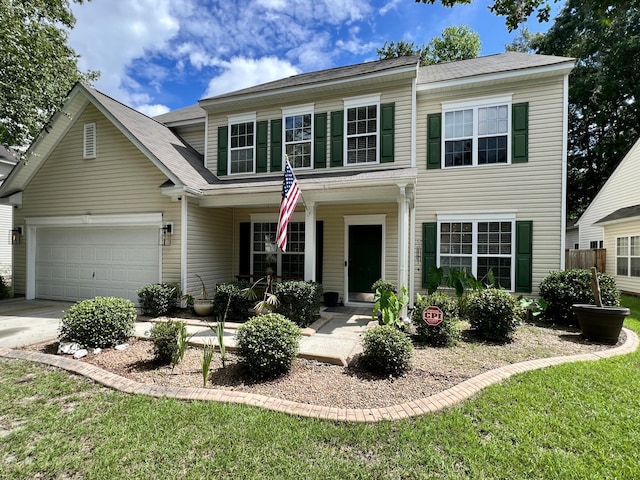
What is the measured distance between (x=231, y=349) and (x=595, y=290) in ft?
22.9

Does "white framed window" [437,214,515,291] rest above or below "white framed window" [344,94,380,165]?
below

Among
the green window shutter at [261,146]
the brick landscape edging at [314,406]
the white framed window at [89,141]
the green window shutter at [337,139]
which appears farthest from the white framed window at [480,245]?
the white framed window at [89,141]

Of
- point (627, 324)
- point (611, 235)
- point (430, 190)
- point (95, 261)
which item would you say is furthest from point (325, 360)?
point (611, 235)

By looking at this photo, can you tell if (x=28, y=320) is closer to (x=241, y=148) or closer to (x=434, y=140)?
(x=241, y=148)

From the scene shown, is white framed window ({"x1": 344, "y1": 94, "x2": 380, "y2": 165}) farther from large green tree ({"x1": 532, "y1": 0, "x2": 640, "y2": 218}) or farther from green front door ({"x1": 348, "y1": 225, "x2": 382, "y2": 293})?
large green tree ({"x1": 532, "y1": 0, "x2": 640, "y2": 218})

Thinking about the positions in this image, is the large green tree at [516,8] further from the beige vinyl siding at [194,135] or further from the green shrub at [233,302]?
the beige vinyl siding at [194,135]

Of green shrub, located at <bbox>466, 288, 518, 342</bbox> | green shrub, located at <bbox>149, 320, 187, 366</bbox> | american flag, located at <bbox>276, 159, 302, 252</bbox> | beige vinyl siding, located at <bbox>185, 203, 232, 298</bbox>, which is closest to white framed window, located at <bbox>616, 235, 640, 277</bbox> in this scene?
green shrub, located at <bbox>466, 288, 518, 342</bbox>

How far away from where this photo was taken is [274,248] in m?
10.1

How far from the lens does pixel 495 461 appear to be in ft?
8.69

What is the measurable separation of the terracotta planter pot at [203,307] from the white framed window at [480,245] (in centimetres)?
638

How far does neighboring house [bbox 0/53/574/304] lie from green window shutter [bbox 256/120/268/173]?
0.04 m

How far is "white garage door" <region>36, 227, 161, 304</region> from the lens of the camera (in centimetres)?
892

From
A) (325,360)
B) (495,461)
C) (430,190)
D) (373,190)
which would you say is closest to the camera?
(495,461)

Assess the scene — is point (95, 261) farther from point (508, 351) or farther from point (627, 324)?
point (627, 324)
